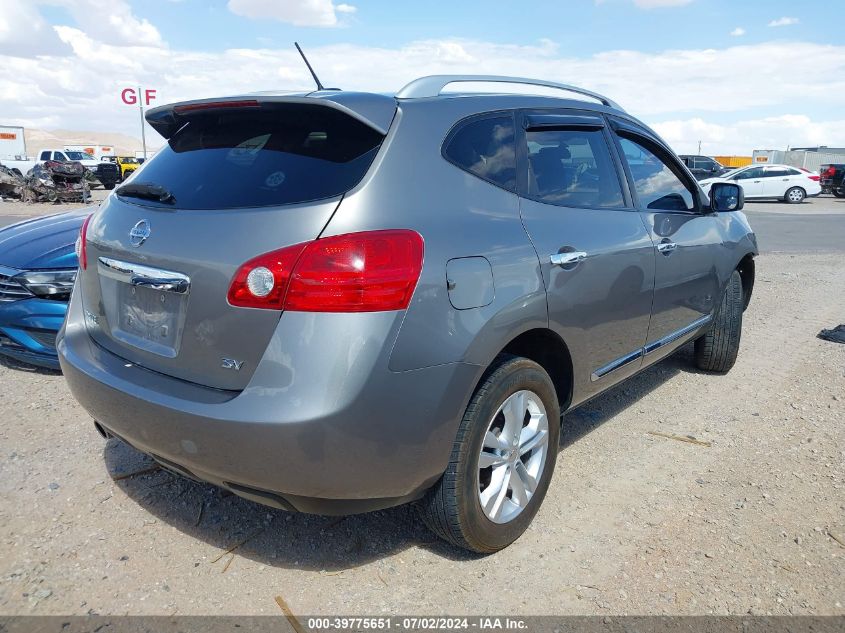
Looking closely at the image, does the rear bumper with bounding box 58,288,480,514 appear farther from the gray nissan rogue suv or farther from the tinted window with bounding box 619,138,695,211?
the tinted window with bounding box 619,138,695,211

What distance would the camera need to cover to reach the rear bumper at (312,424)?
6.84 feet

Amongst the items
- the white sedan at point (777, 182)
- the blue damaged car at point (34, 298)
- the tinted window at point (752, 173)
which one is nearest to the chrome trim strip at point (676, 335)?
the blue damaged car at point (34, 298)

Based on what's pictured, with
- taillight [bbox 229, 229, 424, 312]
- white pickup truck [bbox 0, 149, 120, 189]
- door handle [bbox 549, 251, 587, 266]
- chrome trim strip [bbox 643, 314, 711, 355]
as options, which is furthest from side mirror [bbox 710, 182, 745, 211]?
white pickup truck [bbox 0, 149, 120, 189]

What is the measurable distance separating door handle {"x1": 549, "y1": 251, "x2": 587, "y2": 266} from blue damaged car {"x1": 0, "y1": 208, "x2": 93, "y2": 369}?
3.23 m

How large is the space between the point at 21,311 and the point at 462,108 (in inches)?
132

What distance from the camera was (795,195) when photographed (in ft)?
88.7

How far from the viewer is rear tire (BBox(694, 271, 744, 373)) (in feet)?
15.8

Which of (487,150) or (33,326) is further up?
(487,150)

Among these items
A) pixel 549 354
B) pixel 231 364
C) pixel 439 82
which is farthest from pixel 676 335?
pixel 231 364

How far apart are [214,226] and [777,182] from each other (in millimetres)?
29392

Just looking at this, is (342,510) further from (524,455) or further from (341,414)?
(524,455)

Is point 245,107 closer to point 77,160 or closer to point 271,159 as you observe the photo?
point 271,159

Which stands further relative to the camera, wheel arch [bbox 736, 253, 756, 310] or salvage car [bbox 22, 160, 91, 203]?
salvage car [bbox 22, 160, 91, 203]

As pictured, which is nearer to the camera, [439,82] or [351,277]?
[351,277]
